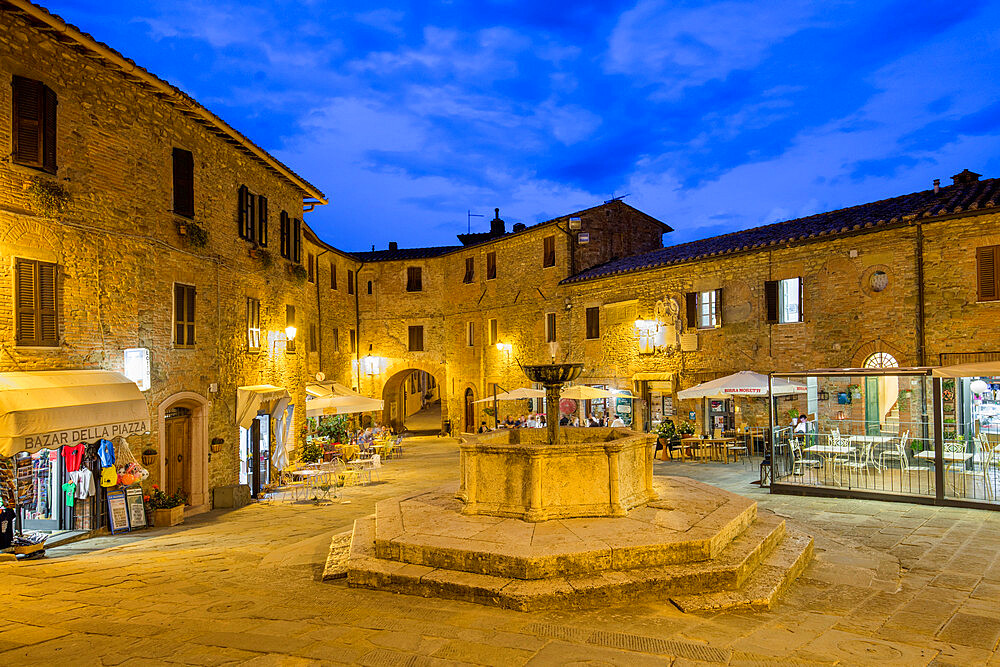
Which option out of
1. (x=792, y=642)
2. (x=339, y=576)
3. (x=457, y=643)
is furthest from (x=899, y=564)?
(x=339, y=576)

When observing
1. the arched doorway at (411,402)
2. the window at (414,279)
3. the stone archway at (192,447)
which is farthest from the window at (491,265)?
the stone archway at (192,447)

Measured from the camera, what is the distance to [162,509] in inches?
464

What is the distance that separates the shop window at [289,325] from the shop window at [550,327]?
33.1ft

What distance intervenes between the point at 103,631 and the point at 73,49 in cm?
962

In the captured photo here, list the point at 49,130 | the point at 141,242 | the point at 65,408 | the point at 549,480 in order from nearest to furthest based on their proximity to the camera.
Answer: the point at 549,480
the point at 65,408
the point at 49,130
the point at 141,242

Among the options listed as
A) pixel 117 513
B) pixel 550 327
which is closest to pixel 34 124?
pixel 117 513

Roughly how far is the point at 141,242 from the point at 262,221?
4.76m

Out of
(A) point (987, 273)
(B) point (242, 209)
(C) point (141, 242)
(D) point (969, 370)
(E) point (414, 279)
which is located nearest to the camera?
(D) point (969, 370)

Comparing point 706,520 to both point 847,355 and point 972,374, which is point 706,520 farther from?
point 847,355

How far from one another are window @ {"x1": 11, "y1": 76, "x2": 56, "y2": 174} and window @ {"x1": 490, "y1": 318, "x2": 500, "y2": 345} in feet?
60.9

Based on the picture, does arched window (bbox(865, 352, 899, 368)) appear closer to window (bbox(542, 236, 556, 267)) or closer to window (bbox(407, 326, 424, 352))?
window (bbox(542, 236, 556, 267))

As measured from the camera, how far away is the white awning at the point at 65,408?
8391mm

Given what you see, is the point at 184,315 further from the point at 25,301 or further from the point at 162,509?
the point at 162,509

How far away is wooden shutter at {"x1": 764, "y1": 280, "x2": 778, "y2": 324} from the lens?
17.4 m
